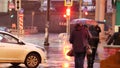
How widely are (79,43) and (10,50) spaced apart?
4730mm

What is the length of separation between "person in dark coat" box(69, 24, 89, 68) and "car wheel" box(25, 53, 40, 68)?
15.5ft

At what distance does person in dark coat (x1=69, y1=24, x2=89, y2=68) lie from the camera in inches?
504

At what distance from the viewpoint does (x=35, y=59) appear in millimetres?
17578

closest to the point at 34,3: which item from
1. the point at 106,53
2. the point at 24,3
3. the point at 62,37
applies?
the point at 24,3

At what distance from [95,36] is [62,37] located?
104 feet

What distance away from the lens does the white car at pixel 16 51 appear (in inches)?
663

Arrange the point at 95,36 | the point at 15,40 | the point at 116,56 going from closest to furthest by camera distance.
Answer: the point at 116,56 → the point at 95,36 → the point at 15,40

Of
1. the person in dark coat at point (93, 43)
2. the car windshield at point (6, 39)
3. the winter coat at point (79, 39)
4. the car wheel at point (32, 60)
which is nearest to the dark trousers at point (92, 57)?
the person in dark coat at point (93, 43)

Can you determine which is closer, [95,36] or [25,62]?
[95,36]

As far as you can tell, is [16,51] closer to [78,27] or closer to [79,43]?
[78,27]

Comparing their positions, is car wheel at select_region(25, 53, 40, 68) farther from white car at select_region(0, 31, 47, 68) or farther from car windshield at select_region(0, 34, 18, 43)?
car windshield at select_region(0, 34, 18, 43)

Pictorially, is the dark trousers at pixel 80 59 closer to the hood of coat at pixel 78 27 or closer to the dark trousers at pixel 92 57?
the hood of coat at pixel 78 27

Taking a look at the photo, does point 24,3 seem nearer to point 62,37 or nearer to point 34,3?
point 34,3

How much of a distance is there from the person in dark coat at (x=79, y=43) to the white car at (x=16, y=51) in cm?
446
